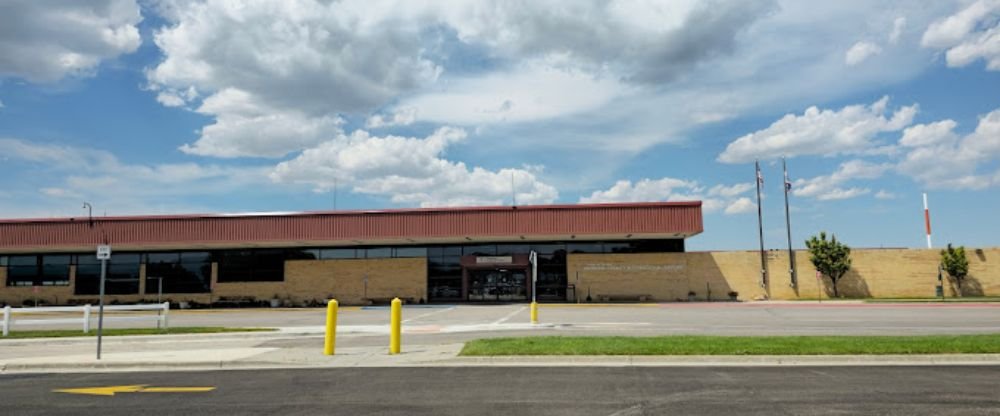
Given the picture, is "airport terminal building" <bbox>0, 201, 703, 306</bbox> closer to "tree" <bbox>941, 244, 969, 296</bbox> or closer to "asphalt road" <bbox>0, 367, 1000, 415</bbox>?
"tree" <bbox>941, 244, 969, 296</bbox>

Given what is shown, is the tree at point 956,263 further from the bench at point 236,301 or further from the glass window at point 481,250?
the bench at point 236,301

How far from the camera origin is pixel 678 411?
7.92m

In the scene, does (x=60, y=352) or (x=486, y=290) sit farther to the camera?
(x=486, y=290)

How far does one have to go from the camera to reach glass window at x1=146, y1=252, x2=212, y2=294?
146ft

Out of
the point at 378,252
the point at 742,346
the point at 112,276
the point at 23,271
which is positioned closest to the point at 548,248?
the point at 378,252

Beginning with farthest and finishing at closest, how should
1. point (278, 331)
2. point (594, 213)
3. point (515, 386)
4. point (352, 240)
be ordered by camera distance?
1. point (352, 240)
2. point (594, 213)
3. point (278, 331)
4. point (515, 386)

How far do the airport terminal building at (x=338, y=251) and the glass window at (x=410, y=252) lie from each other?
0.29ft

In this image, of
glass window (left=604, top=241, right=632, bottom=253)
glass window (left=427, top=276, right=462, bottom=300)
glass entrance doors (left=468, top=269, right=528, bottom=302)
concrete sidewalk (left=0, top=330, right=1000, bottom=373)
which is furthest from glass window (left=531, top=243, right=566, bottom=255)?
concrete sidewalk (left=0, top=330, right=1000, bottom=373)

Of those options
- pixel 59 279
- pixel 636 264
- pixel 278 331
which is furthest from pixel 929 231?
pixel 59 279

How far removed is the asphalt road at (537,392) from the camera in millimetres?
8125

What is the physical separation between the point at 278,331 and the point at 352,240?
19.1m

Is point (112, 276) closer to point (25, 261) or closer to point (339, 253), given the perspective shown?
point (25, 261)

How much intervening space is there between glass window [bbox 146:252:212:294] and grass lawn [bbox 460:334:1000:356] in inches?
1379

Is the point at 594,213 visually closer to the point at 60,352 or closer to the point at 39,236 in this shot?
the point at 60,352
